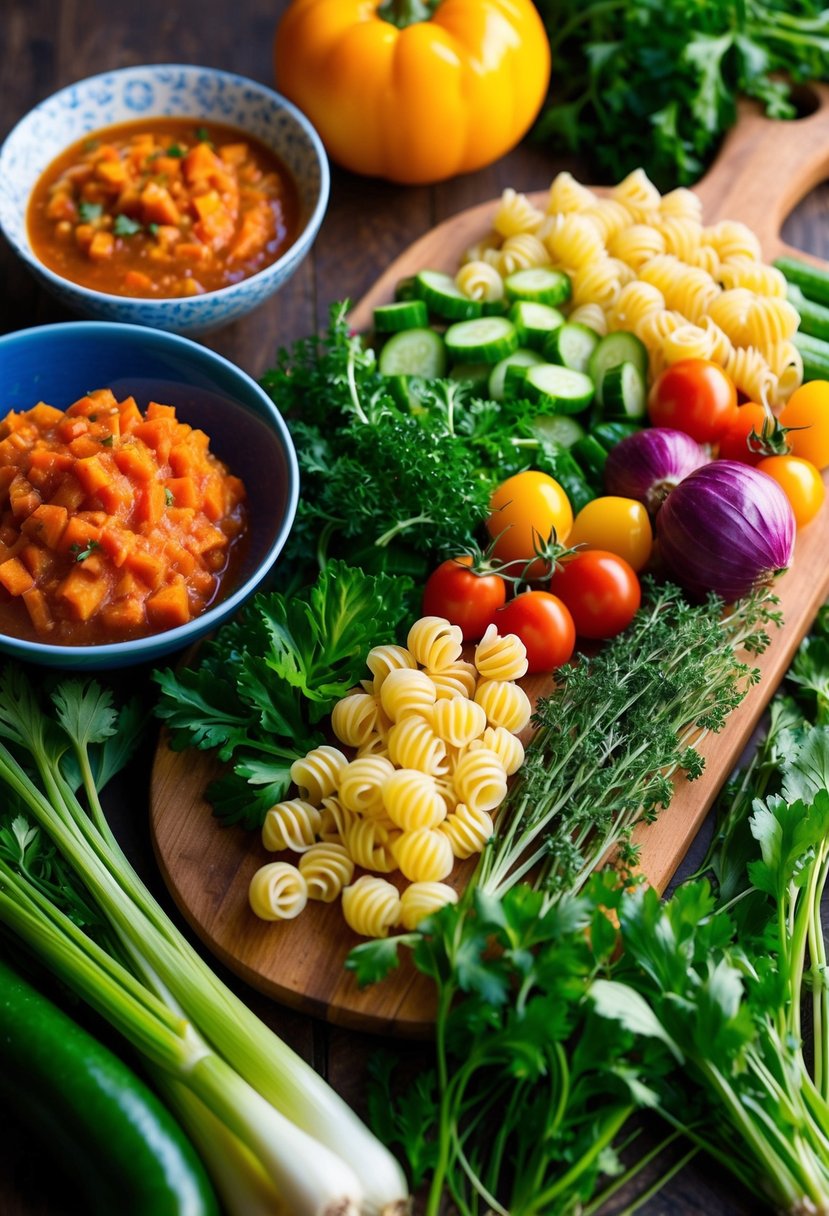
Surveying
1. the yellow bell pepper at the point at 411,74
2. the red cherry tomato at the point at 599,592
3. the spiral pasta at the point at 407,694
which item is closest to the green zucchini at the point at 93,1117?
the spiral pasta at the point at 407,694

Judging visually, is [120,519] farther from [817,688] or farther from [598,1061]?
[817,688]

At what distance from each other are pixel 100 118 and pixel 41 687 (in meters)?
2.20

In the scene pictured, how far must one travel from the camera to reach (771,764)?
3.25 metres

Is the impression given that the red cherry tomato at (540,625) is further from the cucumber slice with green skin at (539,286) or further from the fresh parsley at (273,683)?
the cucumber slice with green skin at (539,286)

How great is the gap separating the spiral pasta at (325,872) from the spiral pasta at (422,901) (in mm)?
174

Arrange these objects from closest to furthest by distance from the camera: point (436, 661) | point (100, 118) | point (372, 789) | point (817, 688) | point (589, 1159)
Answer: point (589, 1159) → point (372, 789) → point (436, 661) → point (817, 688) → point (100, 118)

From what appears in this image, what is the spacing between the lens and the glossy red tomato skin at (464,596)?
3.29 metres

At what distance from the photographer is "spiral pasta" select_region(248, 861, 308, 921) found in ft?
9.24

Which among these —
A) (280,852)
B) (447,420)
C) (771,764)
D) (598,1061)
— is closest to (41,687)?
(280,852)

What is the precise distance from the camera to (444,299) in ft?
13.0

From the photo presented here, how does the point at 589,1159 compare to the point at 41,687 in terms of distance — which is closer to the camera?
the point at 589,1159

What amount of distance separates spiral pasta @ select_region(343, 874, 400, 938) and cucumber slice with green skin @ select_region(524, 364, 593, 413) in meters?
1.63

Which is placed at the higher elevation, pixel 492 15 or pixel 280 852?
pixel 492 15

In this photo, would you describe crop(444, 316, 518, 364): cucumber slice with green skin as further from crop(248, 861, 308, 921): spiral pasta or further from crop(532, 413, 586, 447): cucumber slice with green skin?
crop(248, 861, 308, 921): spiral pasta
